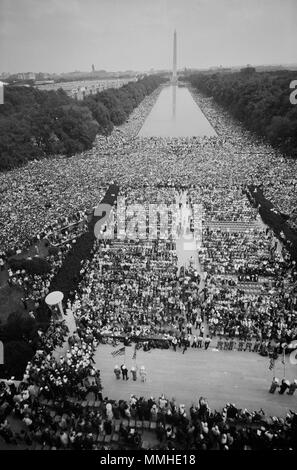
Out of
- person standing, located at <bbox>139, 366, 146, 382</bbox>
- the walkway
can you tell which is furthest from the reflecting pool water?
person standing, located at <bbox>139, 366, 146, 382</bbox>

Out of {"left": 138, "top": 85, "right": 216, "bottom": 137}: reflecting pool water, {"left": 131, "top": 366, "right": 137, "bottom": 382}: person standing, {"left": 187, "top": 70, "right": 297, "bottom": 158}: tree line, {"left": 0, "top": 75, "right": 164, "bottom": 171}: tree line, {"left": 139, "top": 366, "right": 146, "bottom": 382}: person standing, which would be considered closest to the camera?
{"left": 131, "top": 366, "right": 137, "bottom": 382}: person standing

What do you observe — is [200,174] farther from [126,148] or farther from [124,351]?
[124,351]

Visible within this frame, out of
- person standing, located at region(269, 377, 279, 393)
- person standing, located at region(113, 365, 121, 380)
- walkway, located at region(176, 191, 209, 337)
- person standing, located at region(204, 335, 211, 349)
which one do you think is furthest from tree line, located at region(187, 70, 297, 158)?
person standing, located at region(113, 365, 121, 380)

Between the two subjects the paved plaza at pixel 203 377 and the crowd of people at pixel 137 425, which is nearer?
the crowd of people at pixel 137 425

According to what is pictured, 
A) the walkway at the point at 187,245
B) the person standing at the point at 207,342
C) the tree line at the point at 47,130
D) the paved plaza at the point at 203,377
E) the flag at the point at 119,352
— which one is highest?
the tree line at the point at 47,130

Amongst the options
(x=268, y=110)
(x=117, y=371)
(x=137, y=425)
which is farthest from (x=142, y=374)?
(x=268, y=110)

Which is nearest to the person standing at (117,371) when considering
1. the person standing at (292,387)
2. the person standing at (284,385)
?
the person standing at (284,385)

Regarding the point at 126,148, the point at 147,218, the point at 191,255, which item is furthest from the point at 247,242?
the point at 126,148

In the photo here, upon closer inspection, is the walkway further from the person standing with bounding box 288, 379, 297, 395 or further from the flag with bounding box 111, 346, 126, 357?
the person standing with bounding box 288, 379, 297, 395

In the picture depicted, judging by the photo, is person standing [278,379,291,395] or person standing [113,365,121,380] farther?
person standing [113,365,121,380]

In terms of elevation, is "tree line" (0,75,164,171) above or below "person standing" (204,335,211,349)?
above

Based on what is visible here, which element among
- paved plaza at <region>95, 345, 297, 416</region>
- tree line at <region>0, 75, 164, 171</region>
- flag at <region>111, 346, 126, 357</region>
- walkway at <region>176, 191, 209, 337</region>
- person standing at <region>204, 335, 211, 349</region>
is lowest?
paved plaza at <region>95, 345, 297, 416</region>

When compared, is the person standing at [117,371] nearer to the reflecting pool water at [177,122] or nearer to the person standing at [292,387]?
the person standing at [292,387]

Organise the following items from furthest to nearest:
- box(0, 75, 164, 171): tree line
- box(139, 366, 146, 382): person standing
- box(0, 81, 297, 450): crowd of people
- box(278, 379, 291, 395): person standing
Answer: box(0, 75, 164, 171): tree line, box(139, 366, 146, 382): person standing, box(278, 379, 291, 395): person standing, box(0, 81, 297, 450): crowd of people
